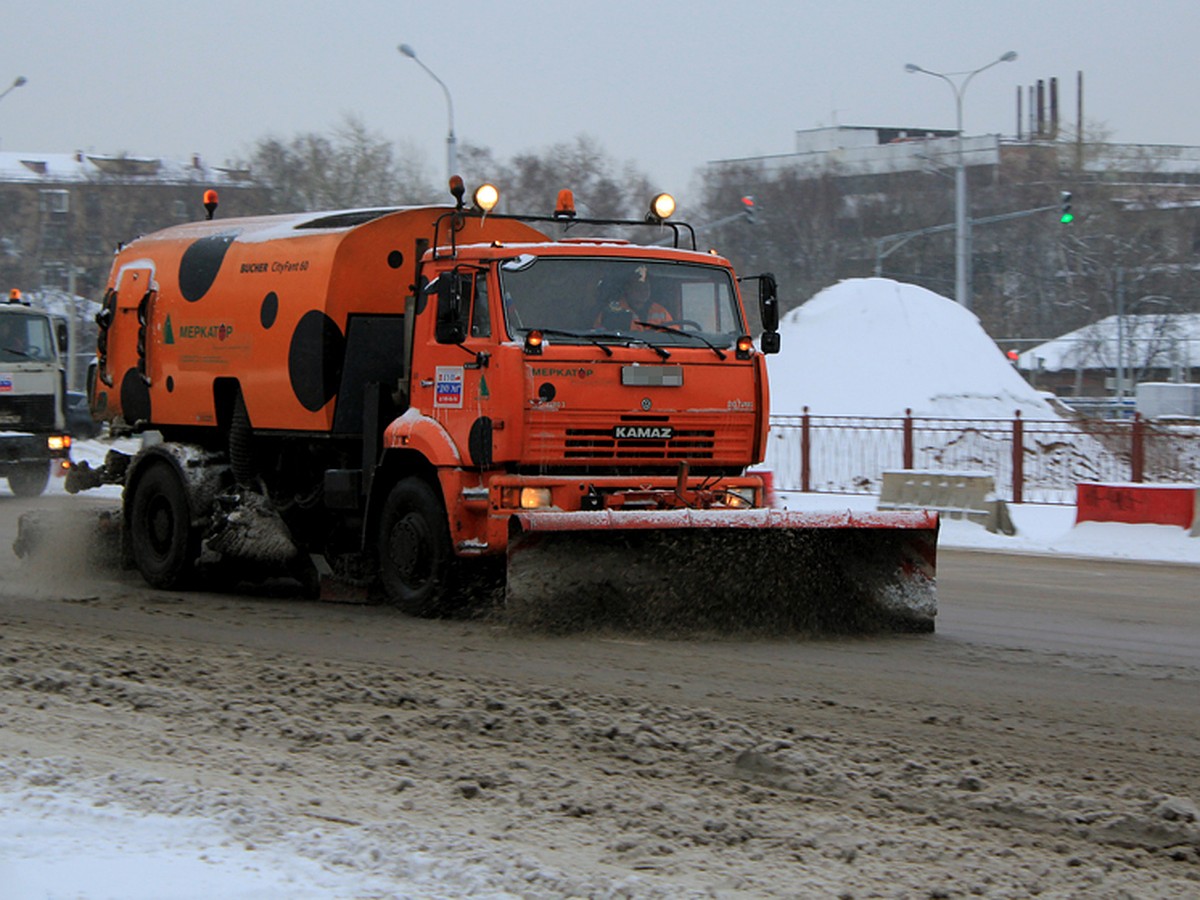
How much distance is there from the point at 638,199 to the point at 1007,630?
51558 mm

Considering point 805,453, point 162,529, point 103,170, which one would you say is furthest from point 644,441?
point 103,170

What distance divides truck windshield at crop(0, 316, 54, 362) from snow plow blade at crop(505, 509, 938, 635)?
56.5 feet

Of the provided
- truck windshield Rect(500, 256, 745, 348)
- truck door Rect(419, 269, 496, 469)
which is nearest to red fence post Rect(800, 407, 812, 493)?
truck windshield Rect(500, 256, 745, 348)

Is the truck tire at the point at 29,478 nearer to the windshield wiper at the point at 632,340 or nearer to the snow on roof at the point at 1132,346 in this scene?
the windshield wiper at the point at 632,340

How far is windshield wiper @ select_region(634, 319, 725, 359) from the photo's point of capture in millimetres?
10438

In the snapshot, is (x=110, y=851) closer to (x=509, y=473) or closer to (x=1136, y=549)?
(x=509, y=473)

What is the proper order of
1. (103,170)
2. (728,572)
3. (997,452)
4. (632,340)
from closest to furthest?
1. (728,572)
2. (632,340)
3. (997,452)
4. (103,170)

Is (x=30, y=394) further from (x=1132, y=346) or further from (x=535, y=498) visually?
(x=1132, y=346)

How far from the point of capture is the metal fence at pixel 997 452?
67.7ft

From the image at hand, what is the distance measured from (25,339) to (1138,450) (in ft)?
55.0

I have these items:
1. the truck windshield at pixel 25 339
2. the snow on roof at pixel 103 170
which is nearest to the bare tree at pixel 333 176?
the snow on roof at pixel 103 170

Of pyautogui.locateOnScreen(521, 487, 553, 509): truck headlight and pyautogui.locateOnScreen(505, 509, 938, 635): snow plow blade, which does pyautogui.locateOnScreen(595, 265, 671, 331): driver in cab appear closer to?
pyautogui.locateOnScreen(521, 487, 553, 509): truck headlight

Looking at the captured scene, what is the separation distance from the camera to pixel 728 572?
9.87m

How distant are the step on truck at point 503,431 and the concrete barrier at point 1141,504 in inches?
307
